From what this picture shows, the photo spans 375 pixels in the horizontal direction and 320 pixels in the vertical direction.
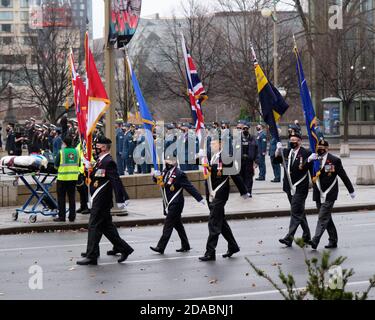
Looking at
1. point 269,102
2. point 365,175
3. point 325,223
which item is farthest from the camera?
point 365,175

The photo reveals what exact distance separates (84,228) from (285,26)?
4837 cm

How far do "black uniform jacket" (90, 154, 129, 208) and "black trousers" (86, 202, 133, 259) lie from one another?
105mm

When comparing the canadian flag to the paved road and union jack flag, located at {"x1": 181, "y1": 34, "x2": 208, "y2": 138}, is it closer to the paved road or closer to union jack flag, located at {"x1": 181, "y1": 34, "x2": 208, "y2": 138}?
union jack flag, located at {"x1": 181, "y1": 34, "x2": 208, "y2": 138}

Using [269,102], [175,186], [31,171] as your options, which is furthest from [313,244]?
[31,171]

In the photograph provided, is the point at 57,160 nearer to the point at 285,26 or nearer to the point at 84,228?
the point at 84,228

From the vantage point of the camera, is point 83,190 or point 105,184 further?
point 83,190

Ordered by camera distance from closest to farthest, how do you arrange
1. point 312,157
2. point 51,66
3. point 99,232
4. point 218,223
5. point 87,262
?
point 87,262 < point 99,232 < point 218,223 < point 312,157 < point 51,66

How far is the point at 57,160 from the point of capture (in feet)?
62.2

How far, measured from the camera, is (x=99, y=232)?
13742 millimetres

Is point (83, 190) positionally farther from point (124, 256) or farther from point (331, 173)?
point (331, 173)

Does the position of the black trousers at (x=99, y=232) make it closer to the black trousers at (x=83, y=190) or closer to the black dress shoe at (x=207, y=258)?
the black dress shoe at (x=207, y=258)

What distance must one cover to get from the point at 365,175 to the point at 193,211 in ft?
26.4

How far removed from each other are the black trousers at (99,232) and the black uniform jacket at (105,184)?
0.11 metres

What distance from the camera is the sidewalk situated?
18.6 metres
